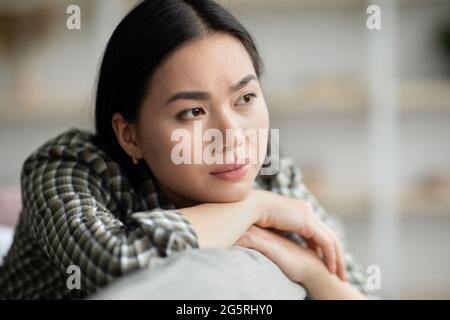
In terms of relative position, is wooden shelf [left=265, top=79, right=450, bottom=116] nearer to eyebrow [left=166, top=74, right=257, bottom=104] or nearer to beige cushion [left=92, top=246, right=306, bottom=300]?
eyebrow [left=166, top=74, right=257, bottom=104]

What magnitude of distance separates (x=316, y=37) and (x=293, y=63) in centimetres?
14

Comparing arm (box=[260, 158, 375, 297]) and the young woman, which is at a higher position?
the young woman

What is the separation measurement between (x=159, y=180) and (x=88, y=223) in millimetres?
182

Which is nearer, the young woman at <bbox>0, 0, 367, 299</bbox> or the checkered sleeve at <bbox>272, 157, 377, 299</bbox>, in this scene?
the young woman at <bbox>0, 0, 367, 299</bbox>

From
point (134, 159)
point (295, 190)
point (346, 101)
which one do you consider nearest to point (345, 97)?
point (346, 101)

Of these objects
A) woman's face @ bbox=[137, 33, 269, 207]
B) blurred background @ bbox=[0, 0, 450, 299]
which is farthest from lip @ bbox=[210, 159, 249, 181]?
blurred background @ bbox=[0, 0, 450, 299]

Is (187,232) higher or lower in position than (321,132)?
higher

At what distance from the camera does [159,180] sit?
2.84ft

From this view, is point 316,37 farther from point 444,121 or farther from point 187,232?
point 187,232

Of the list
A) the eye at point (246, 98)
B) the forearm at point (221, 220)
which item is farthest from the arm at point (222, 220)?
the eye at point (246, 98)

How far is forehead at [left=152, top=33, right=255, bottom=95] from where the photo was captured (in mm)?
756

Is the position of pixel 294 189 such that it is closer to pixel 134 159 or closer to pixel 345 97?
pixel 134 159
